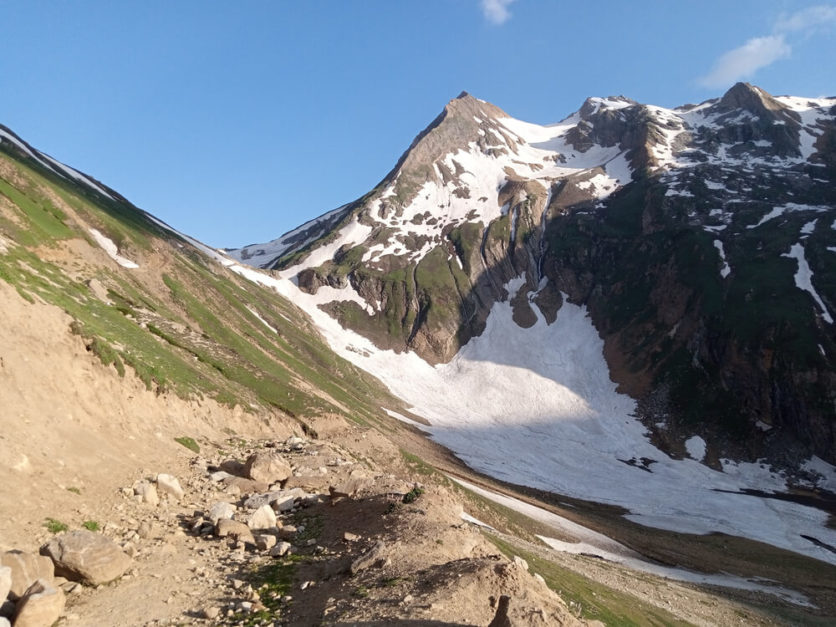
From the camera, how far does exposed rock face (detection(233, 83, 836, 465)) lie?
110312 mm

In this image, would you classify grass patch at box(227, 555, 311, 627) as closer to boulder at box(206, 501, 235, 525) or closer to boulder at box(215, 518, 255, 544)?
boulder at box(215, 518, 255, 544)

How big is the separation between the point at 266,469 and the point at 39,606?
1135cm

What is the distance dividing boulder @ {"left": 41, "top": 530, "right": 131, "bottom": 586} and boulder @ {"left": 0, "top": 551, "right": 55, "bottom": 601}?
0.92 ft

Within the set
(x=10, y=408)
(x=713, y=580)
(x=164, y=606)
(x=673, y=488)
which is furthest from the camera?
(x=673, y=488)

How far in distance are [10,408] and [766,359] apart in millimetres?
133900

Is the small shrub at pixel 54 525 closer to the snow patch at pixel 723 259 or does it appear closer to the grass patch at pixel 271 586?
the grass patch at pixel 271 586

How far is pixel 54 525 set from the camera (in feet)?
44.8

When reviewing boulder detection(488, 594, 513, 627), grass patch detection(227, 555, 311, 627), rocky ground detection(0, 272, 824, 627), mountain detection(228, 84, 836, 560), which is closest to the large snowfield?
mountain detection(228, 84, 836, 560)

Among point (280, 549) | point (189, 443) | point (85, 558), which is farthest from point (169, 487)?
point (189, 443)

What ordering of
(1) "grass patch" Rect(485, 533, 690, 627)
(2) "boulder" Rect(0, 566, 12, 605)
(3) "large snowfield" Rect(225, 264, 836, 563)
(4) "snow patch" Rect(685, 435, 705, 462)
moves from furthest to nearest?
1. (4) "snow patch" Rect(685, 435, 705, 462)
2. (3) "large snowfield" Rect(225, 264, 836, 563)
3. (1) "grass patch" Rect(485, 533, 690, 627)
4. (2) "boulder" Rect(0, 566, 12, 605)

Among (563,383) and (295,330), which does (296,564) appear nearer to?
(295,330)

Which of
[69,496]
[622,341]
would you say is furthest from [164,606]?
[622,341]

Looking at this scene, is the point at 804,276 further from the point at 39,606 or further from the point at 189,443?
the point at 39,606

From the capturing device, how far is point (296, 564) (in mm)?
14172
